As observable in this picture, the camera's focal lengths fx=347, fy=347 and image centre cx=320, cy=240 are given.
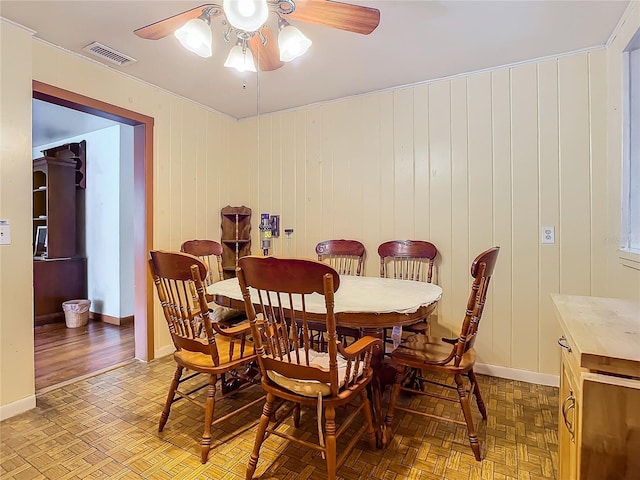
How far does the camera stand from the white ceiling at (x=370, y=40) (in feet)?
6.53

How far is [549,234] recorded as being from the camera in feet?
8.39

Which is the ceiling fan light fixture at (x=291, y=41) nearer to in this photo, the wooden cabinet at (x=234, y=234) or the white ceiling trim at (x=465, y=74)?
the white ceiling trim at (x=465, y=74)

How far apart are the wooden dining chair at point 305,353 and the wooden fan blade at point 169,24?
4.03 feet

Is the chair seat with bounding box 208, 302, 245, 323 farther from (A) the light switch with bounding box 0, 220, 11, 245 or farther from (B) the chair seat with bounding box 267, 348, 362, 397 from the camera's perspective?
(A) the light switch with bounding box 0, 220, 11, 245

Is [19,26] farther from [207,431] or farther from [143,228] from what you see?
[207,431]

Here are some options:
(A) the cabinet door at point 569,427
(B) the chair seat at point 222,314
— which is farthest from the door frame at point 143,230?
(A) the cabinet door at point 569,427

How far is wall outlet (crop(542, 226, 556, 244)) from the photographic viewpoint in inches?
100

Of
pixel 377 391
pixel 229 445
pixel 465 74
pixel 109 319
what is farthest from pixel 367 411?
pixel 109 319

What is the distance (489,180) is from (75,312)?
464 cm

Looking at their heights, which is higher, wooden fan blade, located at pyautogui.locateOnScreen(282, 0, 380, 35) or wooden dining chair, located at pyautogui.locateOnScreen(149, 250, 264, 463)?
wooden fan blade, located at pyautogui.locateOnScreen(282, 0, 380, 35)

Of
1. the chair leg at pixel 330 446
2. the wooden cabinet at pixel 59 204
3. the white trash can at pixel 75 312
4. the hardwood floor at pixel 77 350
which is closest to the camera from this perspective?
the chair leg at pixel 330 446

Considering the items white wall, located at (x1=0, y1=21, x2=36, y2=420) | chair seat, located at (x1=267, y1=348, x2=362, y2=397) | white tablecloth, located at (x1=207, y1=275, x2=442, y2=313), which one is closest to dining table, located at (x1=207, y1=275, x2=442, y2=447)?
white tablecloth, located at (x1=207, y1=275, x2=442, y2=313)

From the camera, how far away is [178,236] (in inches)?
130

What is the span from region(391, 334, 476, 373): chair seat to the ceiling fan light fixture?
1.68 metres
